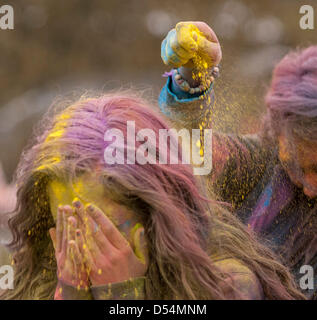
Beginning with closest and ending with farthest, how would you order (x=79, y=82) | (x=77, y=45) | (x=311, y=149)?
(x=311, y=149)
(x=79, y=82)
(x=77, y=45)

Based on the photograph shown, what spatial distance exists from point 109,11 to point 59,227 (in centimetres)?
367

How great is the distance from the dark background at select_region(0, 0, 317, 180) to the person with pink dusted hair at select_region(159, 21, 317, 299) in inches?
92.4

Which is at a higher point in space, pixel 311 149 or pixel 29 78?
pixel 29 78

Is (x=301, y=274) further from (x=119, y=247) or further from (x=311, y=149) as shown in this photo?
(x=119, y=247)

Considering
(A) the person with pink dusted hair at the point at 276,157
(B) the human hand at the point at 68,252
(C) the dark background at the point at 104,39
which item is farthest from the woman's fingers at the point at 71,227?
(C) the dark background at the point at 104,39

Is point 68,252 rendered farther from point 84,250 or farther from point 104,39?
point 104,39

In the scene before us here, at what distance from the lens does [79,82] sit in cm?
372

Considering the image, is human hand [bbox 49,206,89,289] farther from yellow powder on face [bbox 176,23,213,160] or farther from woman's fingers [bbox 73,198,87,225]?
yellow powder on face [bbox 176,23,213,160]

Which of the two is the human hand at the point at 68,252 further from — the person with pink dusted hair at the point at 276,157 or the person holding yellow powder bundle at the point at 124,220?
the person with pink dusted hair at the point at 276,157

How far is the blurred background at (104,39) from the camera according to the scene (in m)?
3.78

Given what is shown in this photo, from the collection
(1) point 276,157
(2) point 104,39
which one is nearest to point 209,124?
(1) point 276,157

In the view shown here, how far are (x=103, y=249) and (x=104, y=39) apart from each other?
3.56 metres

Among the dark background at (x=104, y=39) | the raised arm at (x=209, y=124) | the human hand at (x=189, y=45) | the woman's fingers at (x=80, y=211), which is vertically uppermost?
the dark background at (x=104, y=39)

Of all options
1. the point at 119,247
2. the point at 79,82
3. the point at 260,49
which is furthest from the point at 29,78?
the point at 119,247
